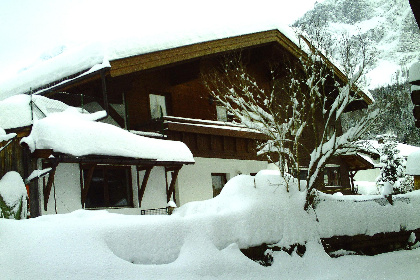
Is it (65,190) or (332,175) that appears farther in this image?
(332,175)

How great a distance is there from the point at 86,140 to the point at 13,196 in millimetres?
2133

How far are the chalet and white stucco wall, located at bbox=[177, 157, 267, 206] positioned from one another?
33 mm

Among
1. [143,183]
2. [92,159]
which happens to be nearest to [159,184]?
[143,183]

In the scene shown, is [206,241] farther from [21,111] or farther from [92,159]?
[21,111]

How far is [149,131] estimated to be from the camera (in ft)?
44.2

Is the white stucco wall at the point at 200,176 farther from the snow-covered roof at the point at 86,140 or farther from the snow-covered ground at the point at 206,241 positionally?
the snow-covered ground at the point at 206,241

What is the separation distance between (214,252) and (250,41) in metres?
10.7

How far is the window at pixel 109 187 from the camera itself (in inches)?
449

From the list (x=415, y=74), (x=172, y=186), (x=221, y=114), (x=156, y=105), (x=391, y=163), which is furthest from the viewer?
(x=391, y=163)

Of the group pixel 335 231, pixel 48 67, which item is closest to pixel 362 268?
pixel 335 231

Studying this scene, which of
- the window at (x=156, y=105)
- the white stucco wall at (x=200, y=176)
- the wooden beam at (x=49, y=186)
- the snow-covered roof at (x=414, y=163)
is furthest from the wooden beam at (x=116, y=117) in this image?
the snow-covered roof at (x=414, y=163)

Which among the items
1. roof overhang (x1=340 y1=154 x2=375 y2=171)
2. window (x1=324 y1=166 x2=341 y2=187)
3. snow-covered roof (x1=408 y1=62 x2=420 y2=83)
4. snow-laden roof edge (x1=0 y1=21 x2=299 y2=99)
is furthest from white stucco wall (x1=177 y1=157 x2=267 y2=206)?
roof overhang (x1=340 y1=154 x2=375 y2=171)

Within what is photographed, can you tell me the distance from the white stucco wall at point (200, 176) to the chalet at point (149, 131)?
0.11 ft

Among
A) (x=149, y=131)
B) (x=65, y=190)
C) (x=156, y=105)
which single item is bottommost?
(x=65, y=190)
